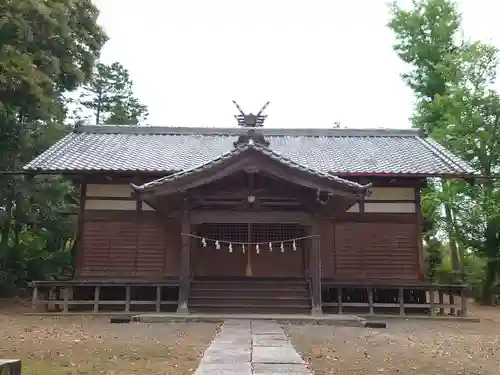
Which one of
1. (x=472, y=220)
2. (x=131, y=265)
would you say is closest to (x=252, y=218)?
(x=131, y=265)

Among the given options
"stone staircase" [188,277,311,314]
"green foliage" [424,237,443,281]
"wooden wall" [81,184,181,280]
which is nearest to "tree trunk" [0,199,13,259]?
"wooden wall" [81,184,181,280]

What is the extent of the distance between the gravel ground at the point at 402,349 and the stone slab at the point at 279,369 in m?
0.28

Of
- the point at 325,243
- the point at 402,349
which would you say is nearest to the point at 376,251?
the point at 325,243

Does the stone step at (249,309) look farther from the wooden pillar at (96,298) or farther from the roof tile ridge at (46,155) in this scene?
the roof tile ridge at (46,155)

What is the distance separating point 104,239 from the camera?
15.0 meters

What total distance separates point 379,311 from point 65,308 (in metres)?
8.74

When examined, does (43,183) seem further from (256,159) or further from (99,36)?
(256,159)

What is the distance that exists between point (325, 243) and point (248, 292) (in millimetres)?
2806

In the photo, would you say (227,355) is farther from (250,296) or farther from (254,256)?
(254,256)

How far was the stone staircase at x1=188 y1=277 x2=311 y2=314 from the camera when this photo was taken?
13.0 metres

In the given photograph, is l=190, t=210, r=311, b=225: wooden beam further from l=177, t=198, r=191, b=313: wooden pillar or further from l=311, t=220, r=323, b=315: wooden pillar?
l=311, t=220, r=323, b=315: wooden pillar

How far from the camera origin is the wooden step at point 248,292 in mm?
13695

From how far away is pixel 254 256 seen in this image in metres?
15.5

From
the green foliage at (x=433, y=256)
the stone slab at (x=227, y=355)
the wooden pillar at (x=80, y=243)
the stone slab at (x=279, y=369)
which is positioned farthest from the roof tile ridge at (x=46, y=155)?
the green foliage at (x=433, y=256)
